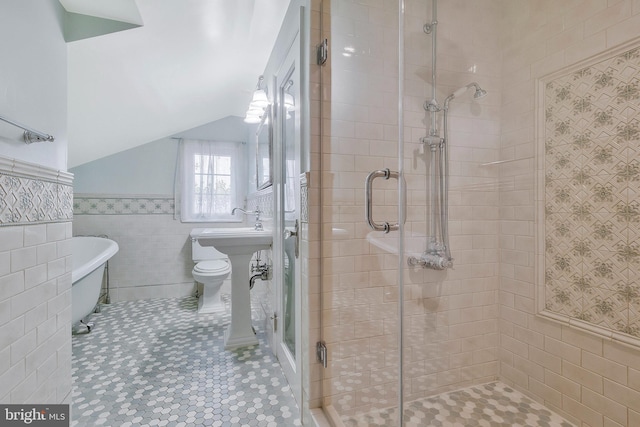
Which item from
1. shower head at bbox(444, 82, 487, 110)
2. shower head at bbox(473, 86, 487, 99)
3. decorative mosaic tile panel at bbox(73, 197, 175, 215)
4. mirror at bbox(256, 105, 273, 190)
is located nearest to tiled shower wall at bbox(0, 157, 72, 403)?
mirror at bbox(256, 105, 273, 190)

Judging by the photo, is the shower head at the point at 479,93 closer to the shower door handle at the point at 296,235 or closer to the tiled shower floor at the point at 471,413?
the shower door handle at the point at 296,235

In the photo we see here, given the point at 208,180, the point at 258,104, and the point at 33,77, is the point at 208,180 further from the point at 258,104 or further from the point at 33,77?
the point at 33,77

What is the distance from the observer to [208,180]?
357 centimetres

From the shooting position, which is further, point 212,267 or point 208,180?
point 208,180

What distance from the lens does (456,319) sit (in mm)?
1518

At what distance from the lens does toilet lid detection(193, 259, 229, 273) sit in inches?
113

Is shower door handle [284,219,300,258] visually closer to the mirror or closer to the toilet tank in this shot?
the mirror

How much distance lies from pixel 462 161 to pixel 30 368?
207 centimetres

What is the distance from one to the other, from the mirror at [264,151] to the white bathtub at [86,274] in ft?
4.72

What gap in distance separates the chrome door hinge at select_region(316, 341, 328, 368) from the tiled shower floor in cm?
26

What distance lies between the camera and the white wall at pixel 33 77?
100 cm

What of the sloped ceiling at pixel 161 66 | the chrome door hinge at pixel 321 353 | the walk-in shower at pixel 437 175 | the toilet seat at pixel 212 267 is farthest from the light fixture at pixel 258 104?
the chrome door hinge at pixel 321 353

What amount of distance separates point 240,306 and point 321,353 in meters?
1.05

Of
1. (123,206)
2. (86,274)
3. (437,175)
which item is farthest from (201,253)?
(437,175)
